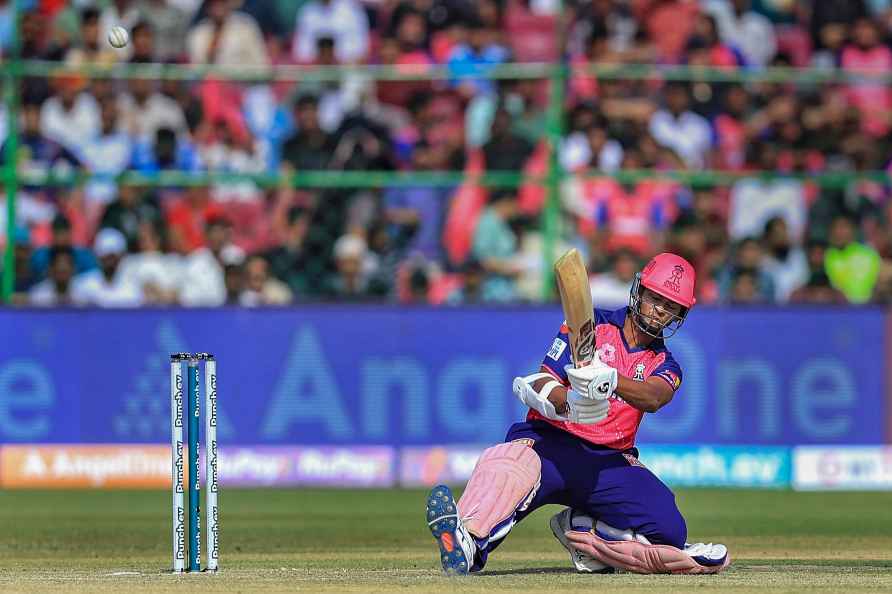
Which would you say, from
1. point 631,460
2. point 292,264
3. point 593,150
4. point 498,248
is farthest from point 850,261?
point 631,460

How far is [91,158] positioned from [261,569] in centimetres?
793

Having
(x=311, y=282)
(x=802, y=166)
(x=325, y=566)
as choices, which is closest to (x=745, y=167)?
(x=802, y=166)

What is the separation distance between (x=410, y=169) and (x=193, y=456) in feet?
26.8

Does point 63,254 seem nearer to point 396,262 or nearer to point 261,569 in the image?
point 396,262

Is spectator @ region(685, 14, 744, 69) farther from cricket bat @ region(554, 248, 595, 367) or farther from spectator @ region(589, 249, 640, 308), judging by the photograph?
cricket bat @ region(554, 248, 595, 367)

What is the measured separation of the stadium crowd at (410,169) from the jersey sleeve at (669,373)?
6929mm

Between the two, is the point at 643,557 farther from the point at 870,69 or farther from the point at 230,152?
the point at 870,69

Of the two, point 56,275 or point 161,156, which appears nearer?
point 56,275

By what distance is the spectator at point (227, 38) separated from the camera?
16.6 metres

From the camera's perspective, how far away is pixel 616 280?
1519 cm

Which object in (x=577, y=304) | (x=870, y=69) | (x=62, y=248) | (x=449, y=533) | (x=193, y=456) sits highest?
(x=870, y=69)

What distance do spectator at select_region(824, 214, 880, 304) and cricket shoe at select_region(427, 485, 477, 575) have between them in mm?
8542

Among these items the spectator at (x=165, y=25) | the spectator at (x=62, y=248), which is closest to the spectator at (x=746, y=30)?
the spectator at (x=165, y=25)

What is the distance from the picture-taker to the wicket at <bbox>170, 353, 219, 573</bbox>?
805cm
